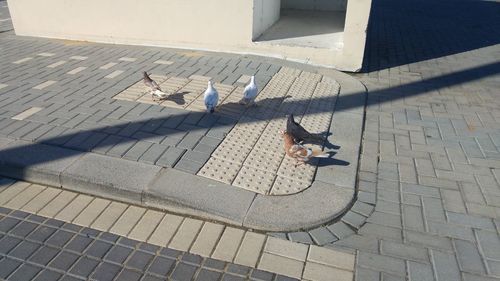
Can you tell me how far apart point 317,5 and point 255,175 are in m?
8.80

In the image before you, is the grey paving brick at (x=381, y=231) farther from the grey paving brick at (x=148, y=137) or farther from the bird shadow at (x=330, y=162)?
the grey paving brick at (x=148, y=137)

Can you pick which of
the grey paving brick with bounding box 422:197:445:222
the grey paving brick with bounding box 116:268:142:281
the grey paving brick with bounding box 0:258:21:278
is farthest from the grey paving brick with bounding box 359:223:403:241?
the grey paving brick with bounding box 0:258:21:278

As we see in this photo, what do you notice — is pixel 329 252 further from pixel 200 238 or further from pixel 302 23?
pixel 302 23

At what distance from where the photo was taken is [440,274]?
2904 millimetres

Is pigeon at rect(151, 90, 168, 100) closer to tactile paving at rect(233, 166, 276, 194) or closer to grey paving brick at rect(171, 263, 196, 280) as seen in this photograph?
tactile paving at rect(233, 166, 276, 194)

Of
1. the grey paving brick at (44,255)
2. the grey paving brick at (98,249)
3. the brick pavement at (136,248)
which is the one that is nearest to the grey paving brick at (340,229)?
the brick pavement at (136,248)

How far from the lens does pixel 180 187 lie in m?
3.68

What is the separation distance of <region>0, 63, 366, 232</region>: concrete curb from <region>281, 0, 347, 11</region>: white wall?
807 cm

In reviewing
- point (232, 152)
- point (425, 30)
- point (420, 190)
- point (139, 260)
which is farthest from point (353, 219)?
point (425, 30)

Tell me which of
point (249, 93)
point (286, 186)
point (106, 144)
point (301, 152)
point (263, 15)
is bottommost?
point (286, 186)

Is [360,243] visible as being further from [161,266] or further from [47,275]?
[47,275]

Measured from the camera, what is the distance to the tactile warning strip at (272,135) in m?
3.88

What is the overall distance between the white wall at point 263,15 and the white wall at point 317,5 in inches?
78.5

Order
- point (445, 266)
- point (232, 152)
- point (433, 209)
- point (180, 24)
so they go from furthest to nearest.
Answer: point (180, 24) → point (232, 152) → point (433, 209) → point (445, 266)
